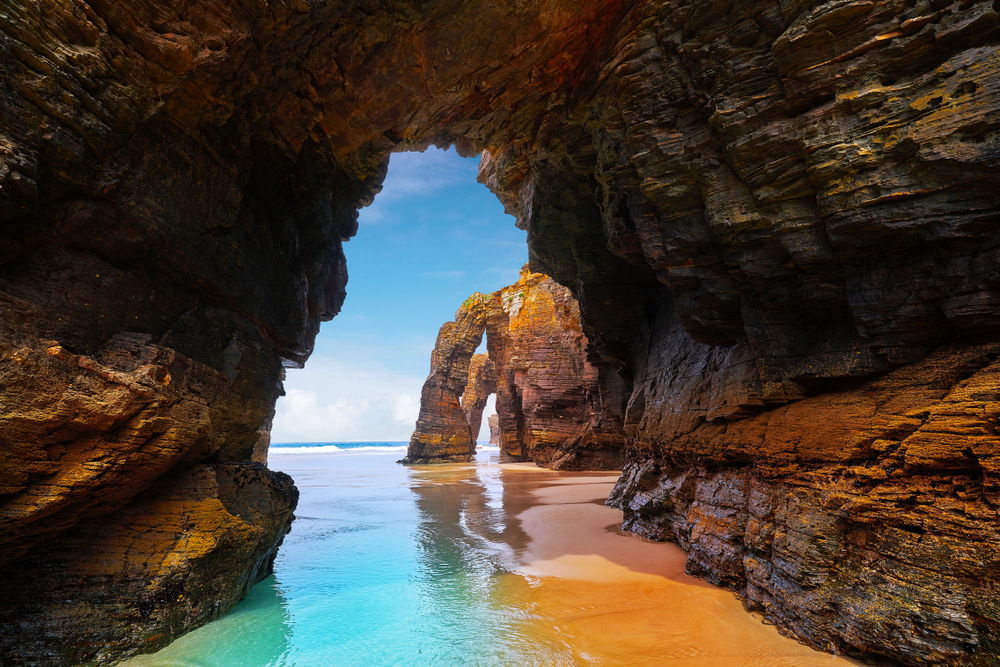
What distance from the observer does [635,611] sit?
6113mm

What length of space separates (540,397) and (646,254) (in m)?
23.5

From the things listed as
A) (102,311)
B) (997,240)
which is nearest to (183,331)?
(102,311)

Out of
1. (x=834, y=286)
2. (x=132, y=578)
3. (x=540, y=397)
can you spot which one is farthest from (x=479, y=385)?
(x=834, y=286)

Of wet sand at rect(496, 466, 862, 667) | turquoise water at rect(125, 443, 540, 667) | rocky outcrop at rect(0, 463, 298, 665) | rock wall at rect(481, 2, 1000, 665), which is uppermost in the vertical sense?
rock wall at rect(481, 2, 1000, 665)

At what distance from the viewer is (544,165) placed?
35.9ft

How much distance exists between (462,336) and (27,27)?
39862mm

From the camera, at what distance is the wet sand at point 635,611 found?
494 centimetres

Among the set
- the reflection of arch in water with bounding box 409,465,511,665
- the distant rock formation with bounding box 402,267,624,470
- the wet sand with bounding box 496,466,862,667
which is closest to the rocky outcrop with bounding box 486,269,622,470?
the distant rock formation with bounding box 402,267,624,470

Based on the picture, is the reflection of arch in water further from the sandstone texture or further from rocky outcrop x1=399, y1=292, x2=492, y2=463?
rocky outcrop x1=399, y1=292, x2=492, y2=463

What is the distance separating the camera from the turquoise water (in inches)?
206

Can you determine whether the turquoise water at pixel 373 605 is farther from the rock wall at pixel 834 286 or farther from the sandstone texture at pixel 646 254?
the rock wall at pixel 834 286

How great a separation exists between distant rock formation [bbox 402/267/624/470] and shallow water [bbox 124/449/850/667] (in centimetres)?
1187

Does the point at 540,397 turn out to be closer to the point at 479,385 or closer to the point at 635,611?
the point at 635,611

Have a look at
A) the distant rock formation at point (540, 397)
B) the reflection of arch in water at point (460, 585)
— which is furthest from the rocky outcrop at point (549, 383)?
the reflection of arch in water at point (460, 585)
